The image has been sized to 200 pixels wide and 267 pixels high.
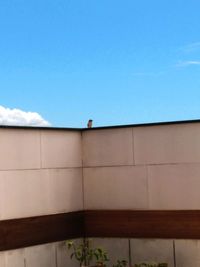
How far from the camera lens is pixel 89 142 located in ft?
18.3

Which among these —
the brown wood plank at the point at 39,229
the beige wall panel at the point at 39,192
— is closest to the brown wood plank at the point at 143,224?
the brown wood plank at the point at 39,229

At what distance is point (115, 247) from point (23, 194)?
1.08m

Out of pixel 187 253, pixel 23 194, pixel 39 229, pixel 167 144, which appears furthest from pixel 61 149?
pixel 187 253

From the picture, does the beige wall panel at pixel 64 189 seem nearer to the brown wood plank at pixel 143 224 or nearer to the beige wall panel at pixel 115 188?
the beige wall panel at pixel 115 188

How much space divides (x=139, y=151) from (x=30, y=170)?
3.46 feet

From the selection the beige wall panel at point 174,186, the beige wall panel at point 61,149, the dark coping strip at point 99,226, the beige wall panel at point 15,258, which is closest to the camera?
the beige wall panel at point 15,258

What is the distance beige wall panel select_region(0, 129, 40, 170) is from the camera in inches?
194

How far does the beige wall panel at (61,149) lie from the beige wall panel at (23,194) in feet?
0.63

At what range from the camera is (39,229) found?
5148 millimetres

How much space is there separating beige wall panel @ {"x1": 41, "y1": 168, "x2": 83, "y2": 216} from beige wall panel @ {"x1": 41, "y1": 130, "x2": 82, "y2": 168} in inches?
2.8

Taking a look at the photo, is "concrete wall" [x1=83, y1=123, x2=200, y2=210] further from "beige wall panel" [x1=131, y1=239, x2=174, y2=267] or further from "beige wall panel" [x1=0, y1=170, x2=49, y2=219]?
"beige wall panel" [x1=0, y1=170, x2=49, y2=219]

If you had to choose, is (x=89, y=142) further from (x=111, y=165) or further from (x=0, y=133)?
(x=0, y=133)

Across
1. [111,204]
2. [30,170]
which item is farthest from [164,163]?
[30,170]

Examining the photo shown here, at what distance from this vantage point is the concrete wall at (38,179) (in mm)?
4918
